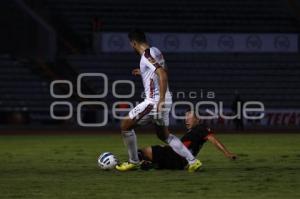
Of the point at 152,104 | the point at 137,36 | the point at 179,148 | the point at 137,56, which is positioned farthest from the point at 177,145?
the point at 137,56

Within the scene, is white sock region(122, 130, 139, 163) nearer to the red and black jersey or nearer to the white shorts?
the white shorts

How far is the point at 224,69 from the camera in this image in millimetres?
39594

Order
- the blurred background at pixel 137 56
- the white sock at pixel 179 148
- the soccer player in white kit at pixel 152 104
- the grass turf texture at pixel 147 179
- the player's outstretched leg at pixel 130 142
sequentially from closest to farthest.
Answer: the grass turf texture at pixel 147 179
the soccer player in white kit at pixel 152 104
the white sock at pixel 179 148
the player's outstretched leg at pixel 130 142
the blurred background at pixel 137 56

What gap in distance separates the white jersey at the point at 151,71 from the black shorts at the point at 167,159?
1129 millimetres

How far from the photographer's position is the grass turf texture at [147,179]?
1047cm

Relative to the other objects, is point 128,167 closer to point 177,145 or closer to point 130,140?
point 130,140

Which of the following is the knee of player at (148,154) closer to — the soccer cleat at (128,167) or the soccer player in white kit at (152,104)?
the soccer cleat at (128,167)

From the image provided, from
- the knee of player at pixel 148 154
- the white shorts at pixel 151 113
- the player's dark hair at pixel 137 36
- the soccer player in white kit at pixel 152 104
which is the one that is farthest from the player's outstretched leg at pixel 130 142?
the player's dark hair at pixel 137 36

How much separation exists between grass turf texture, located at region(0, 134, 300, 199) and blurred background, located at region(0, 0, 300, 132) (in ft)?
60.3

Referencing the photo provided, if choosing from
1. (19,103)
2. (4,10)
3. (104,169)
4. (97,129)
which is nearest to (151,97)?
(104,169)

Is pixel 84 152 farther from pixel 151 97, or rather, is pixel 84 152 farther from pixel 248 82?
pixel 248 82

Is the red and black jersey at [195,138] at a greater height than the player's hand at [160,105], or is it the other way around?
the player's hand at [160,105]

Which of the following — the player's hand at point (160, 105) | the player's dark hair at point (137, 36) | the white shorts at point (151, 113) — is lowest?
the white shorts at point (151, 113)

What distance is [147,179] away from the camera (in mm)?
12141
